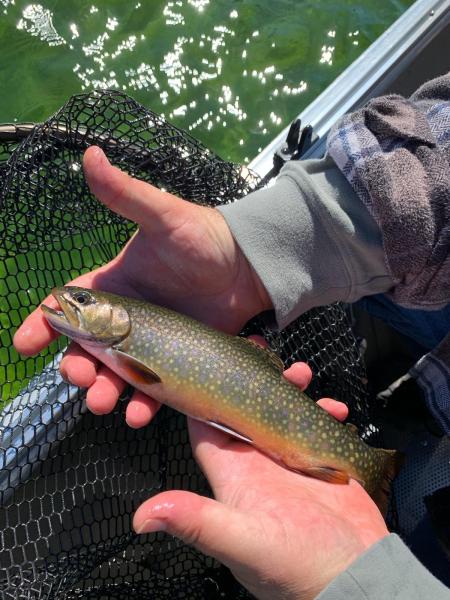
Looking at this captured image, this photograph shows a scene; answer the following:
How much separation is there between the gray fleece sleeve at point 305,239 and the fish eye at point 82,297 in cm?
72

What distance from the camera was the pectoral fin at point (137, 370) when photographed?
243cm

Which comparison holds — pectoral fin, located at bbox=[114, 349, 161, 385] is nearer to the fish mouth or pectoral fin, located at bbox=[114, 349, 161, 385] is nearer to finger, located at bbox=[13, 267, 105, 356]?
the fish mouth

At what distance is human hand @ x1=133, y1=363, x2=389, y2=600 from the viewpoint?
1.84m

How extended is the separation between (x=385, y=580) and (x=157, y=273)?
162cm

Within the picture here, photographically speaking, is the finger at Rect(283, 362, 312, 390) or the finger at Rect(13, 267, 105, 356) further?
the finger at Rect(283, 362, 312, 390)

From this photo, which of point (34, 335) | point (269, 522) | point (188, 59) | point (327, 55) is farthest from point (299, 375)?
point (327, 55)

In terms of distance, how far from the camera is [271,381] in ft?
8.41

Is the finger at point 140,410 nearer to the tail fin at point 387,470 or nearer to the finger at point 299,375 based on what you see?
the finger at point 299,375

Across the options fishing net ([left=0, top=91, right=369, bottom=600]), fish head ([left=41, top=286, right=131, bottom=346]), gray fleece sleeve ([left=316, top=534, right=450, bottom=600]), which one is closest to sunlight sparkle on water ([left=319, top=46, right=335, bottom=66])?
fishing net ([left=0, top=91, right=369, bottom=600])

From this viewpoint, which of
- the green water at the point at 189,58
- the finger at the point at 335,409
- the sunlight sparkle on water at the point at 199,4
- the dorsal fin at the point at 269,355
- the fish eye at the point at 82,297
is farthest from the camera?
the sunlight sparkle on water at the point at 199,4

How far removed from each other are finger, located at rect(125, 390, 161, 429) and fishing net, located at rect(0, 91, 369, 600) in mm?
266

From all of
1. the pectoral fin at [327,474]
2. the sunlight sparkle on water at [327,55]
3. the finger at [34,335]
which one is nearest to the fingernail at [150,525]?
the pectoral fin at [327,474]

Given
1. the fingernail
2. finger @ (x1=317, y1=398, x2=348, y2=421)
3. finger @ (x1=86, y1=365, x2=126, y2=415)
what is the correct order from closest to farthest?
1. the fingernail
2. finger @ (x1=86, y1=365, x2=126, y2=415)
3. finger @ (x1=317, y1=398, x2=348, y2=421)

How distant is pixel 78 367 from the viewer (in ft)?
7.84
